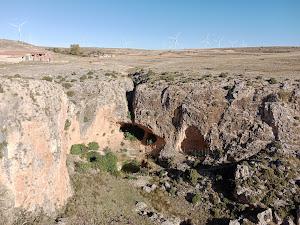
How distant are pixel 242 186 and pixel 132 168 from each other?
53.2ft

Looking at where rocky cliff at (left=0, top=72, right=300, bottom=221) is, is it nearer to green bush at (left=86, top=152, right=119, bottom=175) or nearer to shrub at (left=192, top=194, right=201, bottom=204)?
green bush at (left=86, top=152, right=119, bottom=175)

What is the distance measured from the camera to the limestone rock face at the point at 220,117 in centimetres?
2664

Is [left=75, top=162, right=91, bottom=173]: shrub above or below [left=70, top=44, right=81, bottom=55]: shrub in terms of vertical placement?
below

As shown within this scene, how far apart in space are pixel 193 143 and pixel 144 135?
8667 mm

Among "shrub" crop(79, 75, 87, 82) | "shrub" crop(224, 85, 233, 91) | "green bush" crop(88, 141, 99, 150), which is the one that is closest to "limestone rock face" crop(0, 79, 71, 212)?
"green bush" crop(88, 141, 99, 150)

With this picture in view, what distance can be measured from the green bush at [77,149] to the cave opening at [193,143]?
1547cm

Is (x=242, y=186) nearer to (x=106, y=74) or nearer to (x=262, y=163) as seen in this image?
(x=262, y=163)

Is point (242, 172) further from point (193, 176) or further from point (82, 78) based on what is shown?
point (82, 78)

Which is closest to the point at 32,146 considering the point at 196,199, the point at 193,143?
the point at 196,199

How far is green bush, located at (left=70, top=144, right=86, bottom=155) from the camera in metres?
29.7

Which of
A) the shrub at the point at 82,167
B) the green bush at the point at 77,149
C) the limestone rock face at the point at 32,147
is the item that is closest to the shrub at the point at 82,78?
the green bush at the point at 77,149

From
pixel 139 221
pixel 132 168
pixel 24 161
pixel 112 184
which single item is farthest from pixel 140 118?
pixel 24 161

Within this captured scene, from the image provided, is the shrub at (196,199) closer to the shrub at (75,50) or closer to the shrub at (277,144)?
the shrub at (277,144)

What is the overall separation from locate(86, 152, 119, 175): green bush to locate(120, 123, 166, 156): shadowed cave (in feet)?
19.2
